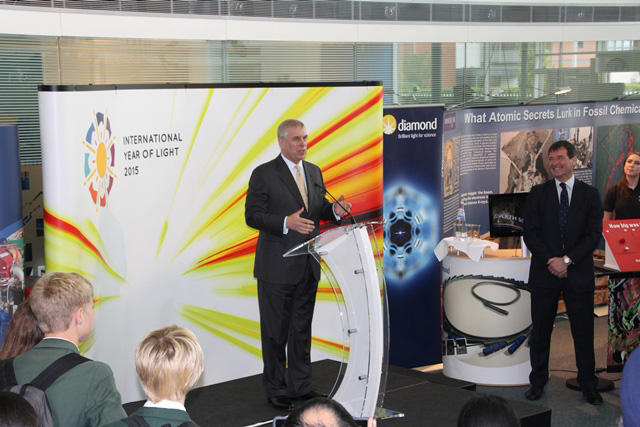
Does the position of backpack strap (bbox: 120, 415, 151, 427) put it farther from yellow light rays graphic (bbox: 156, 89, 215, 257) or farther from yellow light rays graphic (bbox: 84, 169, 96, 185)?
yellow light rays graphic (bbox: 156, 89, 215, 257)

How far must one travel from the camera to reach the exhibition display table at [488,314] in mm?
5785

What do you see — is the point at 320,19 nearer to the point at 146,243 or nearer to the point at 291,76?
the point at 291,76

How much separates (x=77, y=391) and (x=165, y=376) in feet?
1.24

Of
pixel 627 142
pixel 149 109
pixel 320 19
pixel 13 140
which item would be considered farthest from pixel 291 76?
pixel 627 142

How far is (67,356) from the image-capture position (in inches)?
98.7

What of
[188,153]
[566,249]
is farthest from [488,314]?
[188,153]

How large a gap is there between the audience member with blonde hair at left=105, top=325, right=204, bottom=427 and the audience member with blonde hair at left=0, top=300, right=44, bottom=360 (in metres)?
0.71

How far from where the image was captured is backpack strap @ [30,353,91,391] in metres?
2.45

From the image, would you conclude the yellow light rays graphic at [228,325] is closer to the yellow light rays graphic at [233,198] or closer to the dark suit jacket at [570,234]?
the yellow light rays graphic at [233,198]

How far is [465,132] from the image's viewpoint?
7000 mm

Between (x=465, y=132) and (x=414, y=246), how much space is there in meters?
1.42

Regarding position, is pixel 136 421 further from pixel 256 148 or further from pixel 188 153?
pixel 256 148

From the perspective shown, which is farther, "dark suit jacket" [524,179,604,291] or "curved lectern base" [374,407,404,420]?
"dark suit jacket" [524,179,604,291]

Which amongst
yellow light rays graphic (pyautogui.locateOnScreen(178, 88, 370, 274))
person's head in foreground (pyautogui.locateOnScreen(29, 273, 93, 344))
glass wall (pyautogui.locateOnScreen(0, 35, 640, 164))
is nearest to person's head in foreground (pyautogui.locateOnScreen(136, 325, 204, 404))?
person's head in foreground (pyautogui.locateOnScreen(29, 273, 93, 344))
